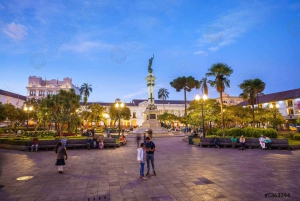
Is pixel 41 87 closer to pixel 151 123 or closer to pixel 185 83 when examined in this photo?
pixel 151 123

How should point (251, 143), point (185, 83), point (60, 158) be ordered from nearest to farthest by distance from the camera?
1. point (60, 158)
2. point (251, 143)
3. point (185, 83)

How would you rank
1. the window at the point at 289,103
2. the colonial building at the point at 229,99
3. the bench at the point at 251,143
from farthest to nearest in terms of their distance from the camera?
the colonial building at the point at 229,99, the window at the point at 289,103, the bench at the point at 251,143

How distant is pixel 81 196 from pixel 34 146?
13280 mm

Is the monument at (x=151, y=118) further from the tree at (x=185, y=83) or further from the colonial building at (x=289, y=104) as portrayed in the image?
the colonial building at (x=289, y=104)

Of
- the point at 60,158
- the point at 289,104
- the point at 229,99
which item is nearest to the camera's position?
the point at 60,158

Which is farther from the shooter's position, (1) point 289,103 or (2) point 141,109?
(2) point 141,109

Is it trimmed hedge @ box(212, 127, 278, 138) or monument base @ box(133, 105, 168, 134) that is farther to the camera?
monument base @ box(133, 105, 168, 134)

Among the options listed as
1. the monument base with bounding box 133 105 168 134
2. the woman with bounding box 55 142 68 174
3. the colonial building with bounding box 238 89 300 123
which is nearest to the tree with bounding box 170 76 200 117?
the monument base with bounding box 133 105 168 134

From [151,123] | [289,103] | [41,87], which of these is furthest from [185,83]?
[41,87]

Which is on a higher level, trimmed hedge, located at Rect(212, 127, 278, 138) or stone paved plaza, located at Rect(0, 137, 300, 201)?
trimmed hedge, located at Rect(212, 127, 278, 138)

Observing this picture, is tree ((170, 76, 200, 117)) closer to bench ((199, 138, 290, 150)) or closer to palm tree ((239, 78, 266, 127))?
palm tree ((239, 78, 266, 127))

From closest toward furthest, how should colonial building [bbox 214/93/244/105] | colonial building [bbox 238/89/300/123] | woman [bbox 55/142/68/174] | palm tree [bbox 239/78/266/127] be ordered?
woman [bbox 55/142/68/174]
palm tree [bbox 239/78/266/127]
colonial building [bbox 238/89/300/123]
colonial building [bbox 214/93/244/105]

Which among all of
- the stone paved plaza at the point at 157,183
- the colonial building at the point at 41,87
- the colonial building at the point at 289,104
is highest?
the colonial building at the point at 41,87

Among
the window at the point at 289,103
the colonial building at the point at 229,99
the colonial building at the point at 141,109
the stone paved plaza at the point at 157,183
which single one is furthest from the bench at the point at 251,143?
the colonial building at the point at 229,99
